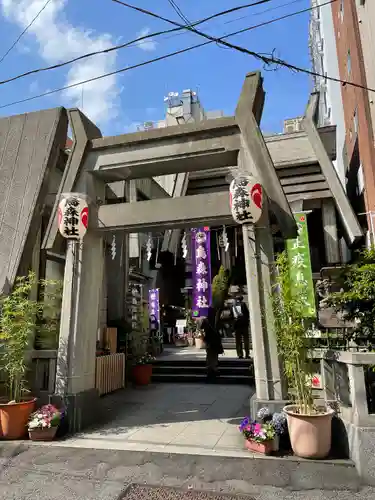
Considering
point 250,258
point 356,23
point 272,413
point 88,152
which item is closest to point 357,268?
point 250,258

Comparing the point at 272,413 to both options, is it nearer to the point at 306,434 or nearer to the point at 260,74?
the point at 306,434

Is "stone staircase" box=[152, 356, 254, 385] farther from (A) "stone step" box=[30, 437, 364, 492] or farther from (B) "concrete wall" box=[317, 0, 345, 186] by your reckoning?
(B) "concrete wall" box=[317, 0, 345, 186]

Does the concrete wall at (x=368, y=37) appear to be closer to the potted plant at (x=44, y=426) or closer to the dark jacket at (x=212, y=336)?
the dark jacket at (x=212, y=336)

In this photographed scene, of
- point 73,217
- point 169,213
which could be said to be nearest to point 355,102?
point 169,213

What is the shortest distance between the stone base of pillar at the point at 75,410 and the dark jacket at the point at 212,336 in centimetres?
426

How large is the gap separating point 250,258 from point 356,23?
1192 cm

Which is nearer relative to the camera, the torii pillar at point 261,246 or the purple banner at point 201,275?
the torii pillar at point 261,246

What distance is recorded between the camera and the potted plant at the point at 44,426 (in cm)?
590

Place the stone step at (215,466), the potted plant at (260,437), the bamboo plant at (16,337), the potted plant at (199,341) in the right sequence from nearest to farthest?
the stone step at (215,466)
the potted plant at (260,437)
the bamboo plant at (16,337)
the potted plant at (199,341)

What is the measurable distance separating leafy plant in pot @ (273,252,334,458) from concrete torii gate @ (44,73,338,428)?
0.28m

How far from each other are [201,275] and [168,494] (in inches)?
392

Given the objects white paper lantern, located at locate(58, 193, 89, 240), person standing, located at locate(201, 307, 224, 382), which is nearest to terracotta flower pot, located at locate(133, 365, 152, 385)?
person standing, located at locate(201, 307, 224, 382)

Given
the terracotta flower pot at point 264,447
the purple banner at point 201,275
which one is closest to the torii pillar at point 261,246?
the terracotta flower pot at point 264,447

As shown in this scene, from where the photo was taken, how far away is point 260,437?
5.05m
